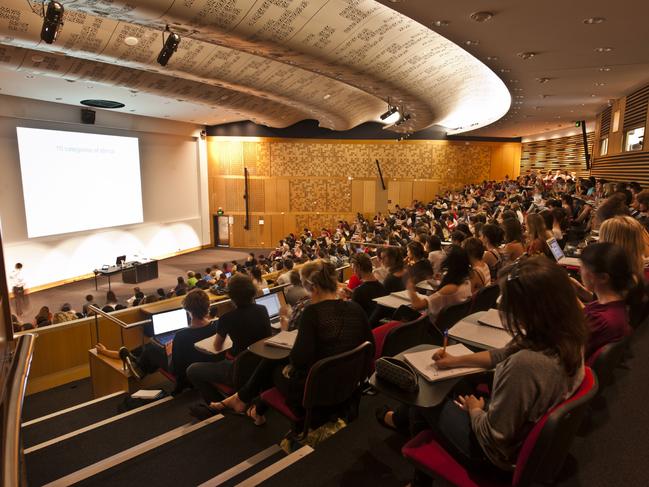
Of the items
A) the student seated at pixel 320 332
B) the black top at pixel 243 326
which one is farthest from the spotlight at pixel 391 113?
the student seated at pixel 320 332

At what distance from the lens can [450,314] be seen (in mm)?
3348

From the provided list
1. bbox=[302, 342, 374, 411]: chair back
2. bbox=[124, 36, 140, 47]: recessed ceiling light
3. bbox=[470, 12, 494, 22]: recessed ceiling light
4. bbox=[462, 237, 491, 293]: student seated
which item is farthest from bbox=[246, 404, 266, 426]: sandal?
bbox=[124, 36, 140, 47]: recessed ceiling light

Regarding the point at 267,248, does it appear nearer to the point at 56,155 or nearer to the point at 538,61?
the point at 56,155

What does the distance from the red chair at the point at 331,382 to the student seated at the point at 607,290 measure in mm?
1221

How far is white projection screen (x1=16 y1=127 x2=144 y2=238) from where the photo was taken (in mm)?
11633

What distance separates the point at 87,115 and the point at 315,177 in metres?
9.41

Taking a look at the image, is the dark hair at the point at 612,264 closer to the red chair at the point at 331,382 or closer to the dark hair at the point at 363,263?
the red chair at the point at 331,382

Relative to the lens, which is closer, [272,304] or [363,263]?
[363,263]

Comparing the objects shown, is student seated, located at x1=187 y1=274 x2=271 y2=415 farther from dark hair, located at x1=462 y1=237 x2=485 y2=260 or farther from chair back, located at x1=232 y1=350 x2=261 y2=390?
dark hair, located at x1=462 y1=237 x2=485 y2=260

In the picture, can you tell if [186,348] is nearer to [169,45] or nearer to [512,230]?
[512,230]

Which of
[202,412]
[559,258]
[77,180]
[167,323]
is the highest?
[77,180]

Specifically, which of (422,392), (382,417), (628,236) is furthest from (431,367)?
(628,236)

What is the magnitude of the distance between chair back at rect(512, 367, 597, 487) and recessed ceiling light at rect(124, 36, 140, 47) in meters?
8.44

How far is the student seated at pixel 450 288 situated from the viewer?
137 inches
